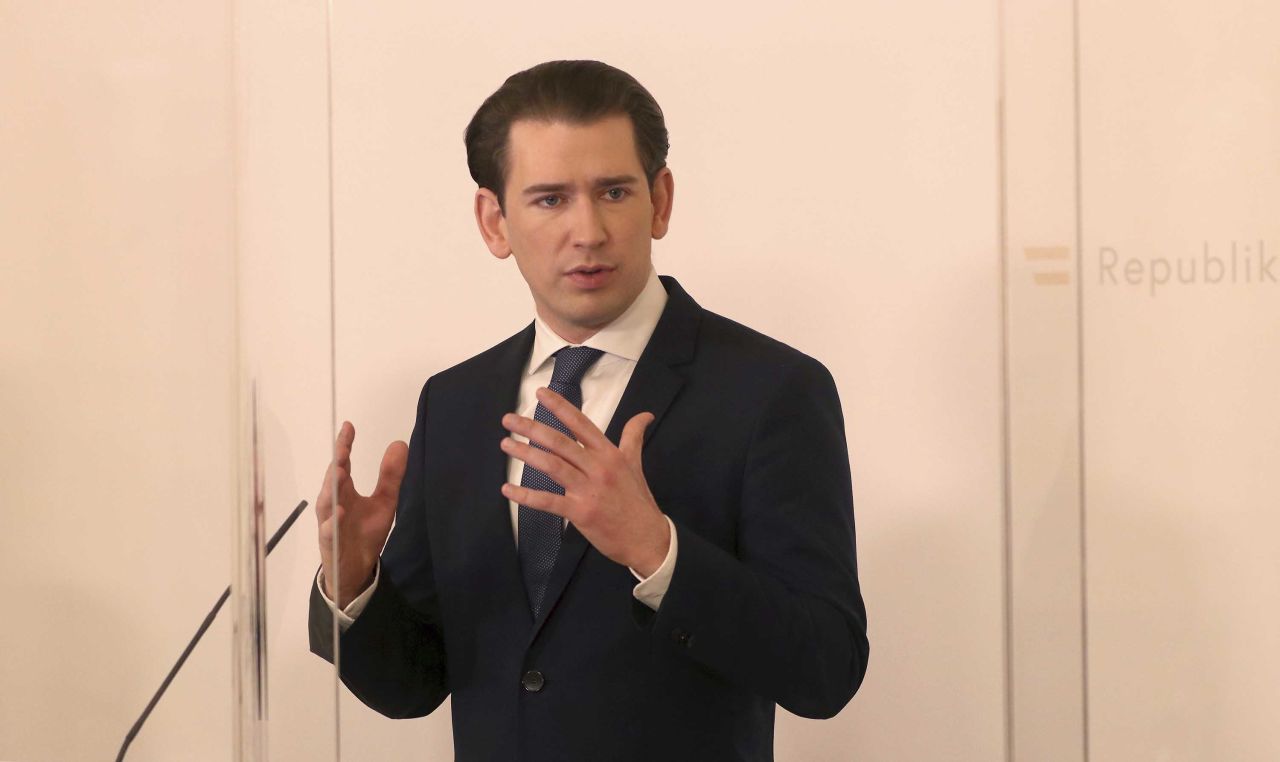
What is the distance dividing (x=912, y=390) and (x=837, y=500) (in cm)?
23

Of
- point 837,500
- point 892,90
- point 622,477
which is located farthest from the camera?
point 892,90

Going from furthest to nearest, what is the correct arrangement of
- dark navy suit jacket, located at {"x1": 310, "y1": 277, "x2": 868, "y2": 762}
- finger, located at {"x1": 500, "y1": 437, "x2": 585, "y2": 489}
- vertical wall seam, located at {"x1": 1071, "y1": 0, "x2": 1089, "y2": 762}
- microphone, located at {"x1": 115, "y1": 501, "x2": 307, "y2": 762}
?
microphone, located at {"x1": 115, "y1": 501, "x2": 307, "y2": 762}, vertical wall seam, located at {"x1": 1071, "y1": 0, "x2": 1089, "y2": 762}, dark navy suit jacket, located at {"x1": 310, "y1": 277, "x2": 868, "y2": 762}, finger, located at {"x1": 500, "y1": 437, "x2": 585, "y2": 489}

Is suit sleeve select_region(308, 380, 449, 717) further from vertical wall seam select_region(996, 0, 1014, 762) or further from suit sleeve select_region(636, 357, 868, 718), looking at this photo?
vertical wall seam select_region(996, 0, 1014, 762)

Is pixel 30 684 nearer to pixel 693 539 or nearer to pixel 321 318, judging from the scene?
pixel 321 318

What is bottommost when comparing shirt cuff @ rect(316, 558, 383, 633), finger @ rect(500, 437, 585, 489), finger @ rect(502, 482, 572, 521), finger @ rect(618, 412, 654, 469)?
shirt cuff @ rect(316, 558, 383, 633)

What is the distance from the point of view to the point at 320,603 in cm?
124

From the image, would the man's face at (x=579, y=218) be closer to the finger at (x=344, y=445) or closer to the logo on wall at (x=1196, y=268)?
the finger at (x=344, y=445)

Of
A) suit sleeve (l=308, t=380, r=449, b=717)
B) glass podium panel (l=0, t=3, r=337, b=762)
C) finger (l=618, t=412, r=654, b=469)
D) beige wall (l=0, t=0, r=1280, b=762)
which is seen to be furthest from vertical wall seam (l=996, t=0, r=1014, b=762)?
glass podium panel (l=0, t=3, r=337, b=762)

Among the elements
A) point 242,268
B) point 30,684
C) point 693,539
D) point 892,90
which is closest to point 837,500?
point 693,539

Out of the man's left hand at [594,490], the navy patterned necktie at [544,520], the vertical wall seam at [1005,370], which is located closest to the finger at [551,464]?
the man's left hand at [594,490]

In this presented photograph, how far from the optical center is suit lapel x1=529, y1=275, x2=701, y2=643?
1.12 m

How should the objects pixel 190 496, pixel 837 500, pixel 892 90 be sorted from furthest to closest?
pixel 190 496 < pixel 892 90 < pixel 837 500

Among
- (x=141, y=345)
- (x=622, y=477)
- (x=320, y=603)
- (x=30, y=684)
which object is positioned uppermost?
(x=141, y=345)

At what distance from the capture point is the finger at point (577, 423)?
3.32 feet
